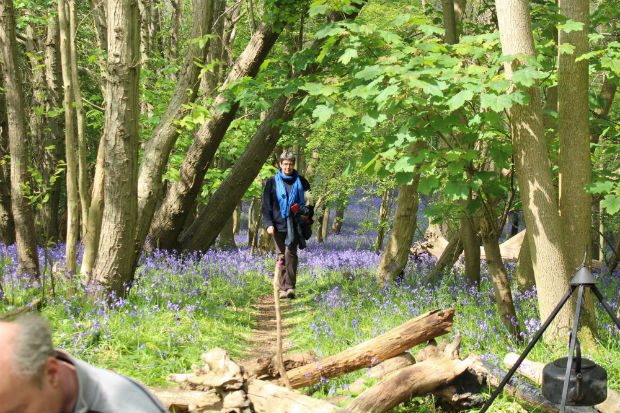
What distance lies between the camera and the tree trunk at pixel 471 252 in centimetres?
786

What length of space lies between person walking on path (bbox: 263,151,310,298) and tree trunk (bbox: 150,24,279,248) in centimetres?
147

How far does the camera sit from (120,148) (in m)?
7.21

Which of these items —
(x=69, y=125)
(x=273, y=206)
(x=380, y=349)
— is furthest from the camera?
(x=273, y=206)

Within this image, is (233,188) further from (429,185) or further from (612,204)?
(612,204)

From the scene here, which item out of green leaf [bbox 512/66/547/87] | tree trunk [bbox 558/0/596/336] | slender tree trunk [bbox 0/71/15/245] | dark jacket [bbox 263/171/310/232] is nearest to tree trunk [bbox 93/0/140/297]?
dark jacket [bbox 263/171/310/232]

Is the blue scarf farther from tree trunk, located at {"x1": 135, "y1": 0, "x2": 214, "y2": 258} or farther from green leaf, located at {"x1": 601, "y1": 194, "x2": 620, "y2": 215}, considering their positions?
green leaf, located at {"x1": 601, "y1": 194, "x2": 620, "y2": 215}

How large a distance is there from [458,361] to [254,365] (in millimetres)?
1613

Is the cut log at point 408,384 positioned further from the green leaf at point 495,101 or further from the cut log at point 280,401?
the green leaf at point 495,101

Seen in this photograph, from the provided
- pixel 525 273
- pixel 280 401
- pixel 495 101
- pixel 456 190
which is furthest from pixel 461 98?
pixel 525 273

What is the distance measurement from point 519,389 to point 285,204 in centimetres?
551

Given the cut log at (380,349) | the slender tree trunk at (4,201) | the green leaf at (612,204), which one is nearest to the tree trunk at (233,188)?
the slender tree trunk at (4,201)

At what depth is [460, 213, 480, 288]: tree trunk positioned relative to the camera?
786 cm

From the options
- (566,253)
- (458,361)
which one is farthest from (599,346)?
(458,361)

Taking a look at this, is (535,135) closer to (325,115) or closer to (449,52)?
(449,52)
